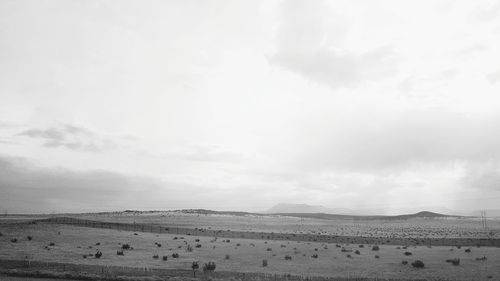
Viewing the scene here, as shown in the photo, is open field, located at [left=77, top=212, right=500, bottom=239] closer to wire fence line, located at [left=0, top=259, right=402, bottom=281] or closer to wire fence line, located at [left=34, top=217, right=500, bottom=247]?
wire fence line, located at [left=34, top=217, right=500, bottom=247]

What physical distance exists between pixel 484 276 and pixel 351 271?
34.2 ft

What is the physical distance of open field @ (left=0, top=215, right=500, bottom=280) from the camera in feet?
120

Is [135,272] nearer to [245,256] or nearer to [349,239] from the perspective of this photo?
[245,256]

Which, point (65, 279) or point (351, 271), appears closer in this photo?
point (65, 279)

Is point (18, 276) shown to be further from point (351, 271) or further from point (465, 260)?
point (465, 260)

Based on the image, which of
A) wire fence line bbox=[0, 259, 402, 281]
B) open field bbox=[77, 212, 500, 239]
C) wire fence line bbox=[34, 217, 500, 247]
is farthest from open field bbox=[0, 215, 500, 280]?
open field bbox=[77, 212, 500, 239]

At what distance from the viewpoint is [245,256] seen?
4675cm

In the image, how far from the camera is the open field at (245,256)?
120 feet

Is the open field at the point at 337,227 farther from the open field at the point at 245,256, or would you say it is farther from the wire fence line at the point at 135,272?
the wire fence line at the point at 135,272

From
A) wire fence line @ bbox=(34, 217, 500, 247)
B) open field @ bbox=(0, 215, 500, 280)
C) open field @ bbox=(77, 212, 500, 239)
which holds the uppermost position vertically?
open field @ bbox=(0, 215, 500, 280)

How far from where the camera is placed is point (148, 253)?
4812cm

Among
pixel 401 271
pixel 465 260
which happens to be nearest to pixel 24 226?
pixel 401 271

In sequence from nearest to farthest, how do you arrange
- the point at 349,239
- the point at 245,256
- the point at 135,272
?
1. the point at 135,272
2. the point at 245,256
3. the point at 349,239

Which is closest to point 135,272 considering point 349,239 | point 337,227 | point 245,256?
point 245,256
